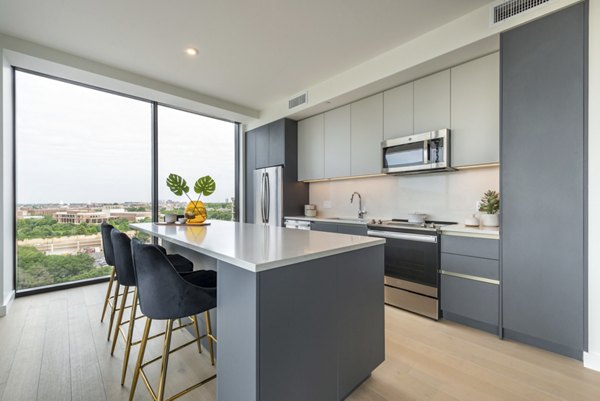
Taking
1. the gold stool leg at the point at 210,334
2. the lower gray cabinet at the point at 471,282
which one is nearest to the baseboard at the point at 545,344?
the lower gray cabinet at the point at 471,282

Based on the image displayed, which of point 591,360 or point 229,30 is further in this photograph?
point 229,30

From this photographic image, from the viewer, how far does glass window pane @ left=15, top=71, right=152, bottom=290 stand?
331 cm

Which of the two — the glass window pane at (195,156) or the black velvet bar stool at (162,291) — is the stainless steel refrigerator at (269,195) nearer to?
the glass window pane at (195,156)

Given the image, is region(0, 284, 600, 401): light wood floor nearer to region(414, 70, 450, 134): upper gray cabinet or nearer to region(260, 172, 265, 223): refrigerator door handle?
region(414, 70, 450, 134): upper gray cabinet

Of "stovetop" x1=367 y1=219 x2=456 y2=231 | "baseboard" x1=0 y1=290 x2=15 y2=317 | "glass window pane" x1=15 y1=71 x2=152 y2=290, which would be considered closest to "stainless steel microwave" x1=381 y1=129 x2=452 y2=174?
"stovetop" x1=367 y1=219 x2=456 y2=231

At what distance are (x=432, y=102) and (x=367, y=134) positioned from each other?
858 millimetres

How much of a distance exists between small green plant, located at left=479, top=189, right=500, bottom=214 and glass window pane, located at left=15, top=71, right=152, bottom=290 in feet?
14.3

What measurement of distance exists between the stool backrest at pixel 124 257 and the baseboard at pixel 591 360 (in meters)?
3.11

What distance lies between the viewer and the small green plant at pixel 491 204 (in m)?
2.53

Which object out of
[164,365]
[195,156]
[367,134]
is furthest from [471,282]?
[195,156]

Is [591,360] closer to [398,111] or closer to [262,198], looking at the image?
[398,111]

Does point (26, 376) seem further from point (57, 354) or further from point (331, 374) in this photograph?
point (331, 374)

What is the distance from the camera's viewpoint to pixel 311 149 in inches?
173

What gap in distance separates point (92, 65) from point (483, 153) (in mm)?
4361
